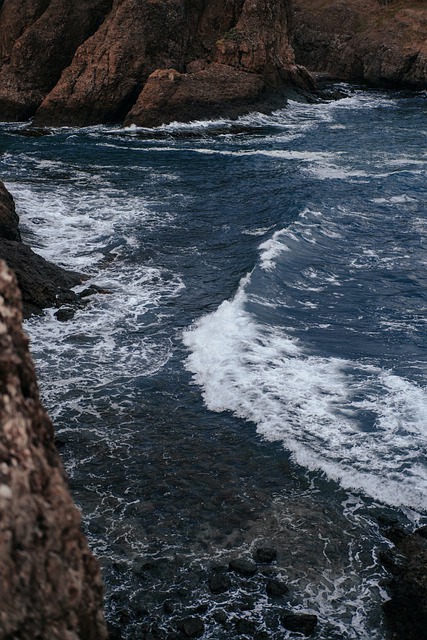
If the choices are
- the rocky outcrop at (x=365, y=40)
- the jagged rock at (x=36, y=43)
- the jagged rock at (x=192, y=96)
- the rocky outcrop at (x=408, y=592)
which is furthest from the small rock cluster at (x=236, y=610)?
the rocky outcrop at (x=365, y=40)

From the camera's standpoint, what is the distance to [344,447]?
1328 centimetres

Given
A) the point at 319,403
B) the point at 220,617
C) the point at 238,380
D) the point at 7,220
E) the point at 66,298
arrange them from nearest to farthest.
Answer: the point at 220,617, the point at 319,403, the point at 238,380, the point at 66,298, the point at 7,220

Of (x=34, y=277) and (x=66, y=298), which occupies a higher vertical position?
(x=34, y=277)

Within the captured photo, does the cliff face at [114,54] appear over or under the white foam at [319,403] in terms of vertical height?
over

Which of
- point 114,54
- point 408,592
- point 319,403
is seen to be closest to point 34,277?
point 319,403

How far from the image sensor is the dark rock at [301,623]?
375 inches

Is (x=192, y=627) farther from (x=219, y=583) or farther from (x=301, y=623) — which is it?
(x=301, y=623)

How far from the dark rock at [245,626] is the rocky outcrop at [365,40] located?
52.3 m

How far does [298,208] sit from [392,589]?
18.3m

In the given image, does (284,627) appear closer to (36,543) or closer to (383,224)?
(36,543)

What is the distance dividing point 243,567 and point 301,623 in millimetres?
1148

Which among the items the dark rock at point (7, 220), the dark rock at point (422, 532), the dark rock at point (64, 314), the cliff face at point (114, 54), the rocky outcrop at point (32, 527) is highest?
the cliff face at point (114, 54)

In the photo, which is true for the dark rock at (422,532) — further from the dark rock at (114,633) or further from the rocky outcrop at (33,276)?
the rocky outcrop at (33,276)

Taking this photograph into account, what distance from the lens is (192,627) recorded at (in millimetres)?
9453
